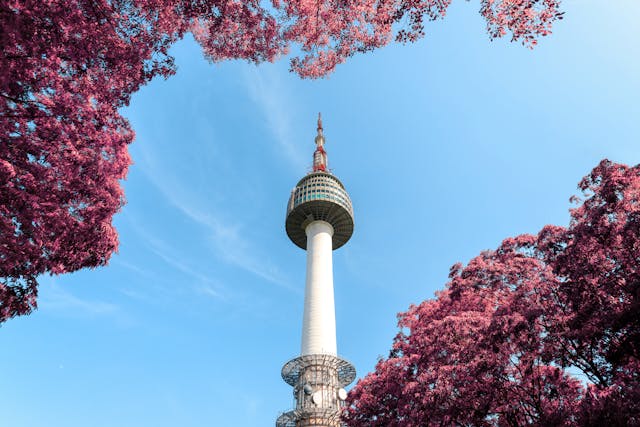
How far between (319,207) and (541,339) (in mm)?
47196

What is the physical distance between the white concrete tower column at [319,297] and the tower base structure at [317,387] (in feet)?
4.50

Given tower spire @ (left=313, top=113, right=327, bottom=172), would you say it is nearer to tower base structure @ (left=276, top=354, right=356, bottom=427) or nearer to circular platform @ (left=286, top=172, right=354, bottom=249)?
circular platform @ (left=286, top=172, right=354, bottom=249)

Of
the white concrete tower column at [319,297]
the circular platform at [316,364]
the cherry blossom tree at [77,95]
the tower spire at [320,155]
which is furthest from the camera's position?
the tower spire at [320,155]

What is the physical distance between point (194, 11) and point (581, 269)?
44.0ft

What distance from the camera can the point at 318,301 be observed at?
1969 inches

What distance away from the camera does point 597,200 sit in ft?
43.1

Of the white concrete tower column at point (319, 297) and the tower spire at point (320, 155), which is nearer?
the white concrete tower column at point (319, 297)

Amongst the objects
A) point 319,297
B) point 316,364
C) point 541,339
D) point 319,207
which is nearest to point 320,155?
point 319,207

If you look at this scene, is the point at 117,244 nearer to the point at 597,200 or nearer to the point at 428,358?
the point at 428,358

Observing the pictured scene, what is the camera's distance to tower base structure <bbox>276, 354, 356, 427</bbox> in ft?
133

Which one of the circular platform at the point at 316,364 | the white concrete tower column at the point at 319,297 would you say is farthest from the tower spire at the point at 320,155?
the circular platform at the point at 316,364

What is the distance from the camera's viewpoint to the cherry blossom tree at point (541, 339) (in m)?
11.7

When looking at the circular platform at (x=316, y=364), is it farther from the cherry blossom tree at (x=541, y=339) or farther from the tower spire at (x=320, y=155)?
the tower spire at (x=320, y=155)

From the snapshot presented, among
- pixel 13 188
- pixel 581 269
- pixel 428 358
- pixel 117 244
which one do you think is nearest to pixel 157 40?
pixel 13 188
